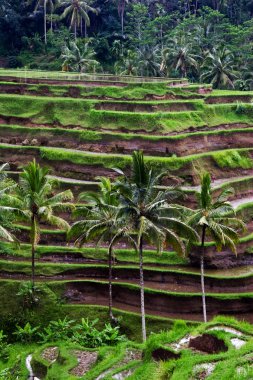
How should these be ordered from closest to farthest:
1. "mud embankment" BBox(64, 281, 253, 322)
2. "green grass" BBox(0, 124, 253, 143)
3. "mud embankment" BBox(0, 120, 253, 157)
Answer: "mud embankment" BBox(64, 281, 253, 322)
"mud embankment" BBox(0, 120, 253, 157)
"green grass" BBox(0, 124, 253, 143)

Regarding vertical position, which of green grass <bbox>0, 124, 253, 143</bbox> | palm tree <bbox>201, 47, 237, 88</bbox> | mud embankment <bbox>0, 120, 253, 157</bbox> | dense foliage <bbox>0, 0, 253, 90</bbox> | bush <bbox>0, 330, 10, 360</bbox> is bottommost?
bush <bbox>0, 330, 10, 360</bbox>

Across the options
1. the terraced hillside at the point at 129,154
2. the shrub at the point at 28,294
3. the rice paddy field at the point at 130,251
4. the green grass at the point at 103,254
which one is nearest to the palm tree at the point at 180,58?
the terraced hillside at the point at 129,154

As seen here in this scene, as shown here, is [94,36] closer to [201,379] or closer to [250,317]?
[250,317]

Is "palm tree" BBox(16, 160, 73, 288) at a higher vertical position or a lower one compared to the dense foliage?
lower

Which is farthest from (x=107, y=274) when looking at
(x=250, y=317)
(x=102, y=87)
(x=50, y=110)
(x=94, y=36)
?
(x=94, y=36)

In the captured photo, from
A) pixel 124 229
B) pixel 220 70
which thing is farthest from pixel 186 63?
pixel 124 229

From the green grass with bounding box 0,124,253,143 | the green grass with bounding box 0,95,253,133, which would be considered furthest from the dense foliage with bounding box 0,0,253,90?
the green grass with bounding box 0,124,253,143

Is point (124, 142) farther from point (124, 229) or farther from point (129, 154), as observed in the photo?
point (124, 229)

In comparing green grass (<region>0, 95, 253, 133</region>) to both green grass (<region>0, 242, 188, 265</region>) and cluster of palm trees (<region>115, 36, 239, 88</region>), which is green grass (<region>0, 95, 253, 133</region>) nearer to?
green grass (<region>0, 242, 188, 265</region>)
